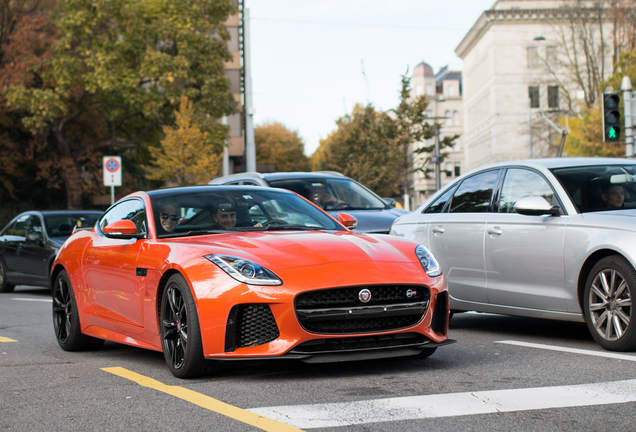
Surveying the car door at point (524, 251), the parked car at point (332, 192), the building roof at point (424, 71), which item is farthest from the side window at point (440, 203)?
the building roof at point (424, 71)

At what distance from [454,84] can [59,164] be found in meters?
95.9

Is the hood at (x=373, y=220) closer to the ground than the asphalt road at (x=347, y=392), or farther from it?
farther from it

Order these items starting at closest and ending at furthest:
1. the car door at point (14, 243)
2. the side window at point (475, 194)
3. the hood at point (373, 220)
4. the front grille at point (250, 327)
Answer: the front grille at point (250, 327) → the side window at point (475, 194) → the hood at point (373, 220) → the car door at point (14, 243)

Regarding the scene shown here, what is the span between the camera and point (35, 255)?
15461mm

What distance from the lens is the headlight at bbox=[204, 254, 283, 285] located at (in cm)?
540

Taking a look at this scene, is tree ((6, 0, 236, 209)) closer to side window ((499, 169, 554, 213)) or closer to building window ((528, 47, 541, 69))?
side window ((499, 169, 554, 213))

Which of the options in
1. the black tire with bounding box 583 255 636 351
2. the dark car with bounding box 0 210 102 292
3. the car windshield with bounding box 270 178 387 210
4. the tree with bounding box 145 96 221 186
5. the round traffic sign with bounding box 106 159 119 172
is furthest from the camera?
the tree with bounding box 145 96 221 186

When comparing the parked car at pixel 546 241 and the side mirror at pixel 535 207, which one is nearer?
the parked car at pixel 546 241

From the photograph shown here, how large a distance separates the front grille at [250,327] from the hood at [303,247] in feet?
0.97

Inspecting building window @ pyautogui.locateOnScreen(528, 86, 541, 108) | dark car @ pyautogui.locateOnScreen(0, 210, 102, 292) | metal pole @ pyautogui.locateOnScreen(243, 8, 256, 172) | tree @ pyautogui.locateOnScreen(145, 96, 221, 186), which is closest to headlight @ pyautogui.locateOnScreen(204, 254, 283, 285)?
dark car @ pyautogui.locateOnScreen(0, 210, 102, 292)

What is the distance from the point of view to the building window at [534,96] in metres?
83.8

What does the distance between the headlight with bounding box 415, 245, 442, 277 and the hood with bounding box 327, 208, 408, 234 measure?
6100mm

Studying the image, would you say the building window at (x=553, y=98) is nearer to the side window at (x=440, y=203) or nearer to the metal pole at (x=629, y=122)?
the metal pole at (x=629, y=122)

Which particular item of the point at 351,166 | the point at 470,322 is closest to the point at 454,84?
the point at 351,166
